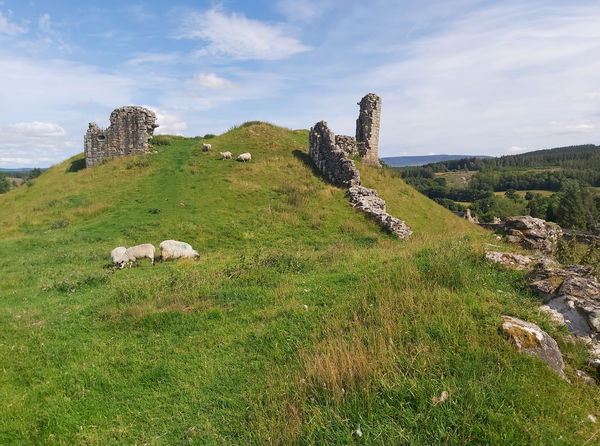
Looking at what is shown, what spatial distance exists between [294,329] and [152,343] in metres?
3.21

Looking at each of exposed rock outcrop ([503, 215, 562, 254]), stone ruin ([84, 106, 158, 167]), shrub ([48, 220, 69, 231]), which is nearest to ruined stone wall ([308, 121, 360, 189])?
A: exposed rock outcrop ([503, 215, 562, 254])

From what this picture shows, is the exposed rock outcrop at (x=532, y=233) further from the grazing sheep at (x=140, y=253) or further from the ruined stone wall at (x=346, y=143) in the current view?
the ruined stone wall at (x=346, y=143)

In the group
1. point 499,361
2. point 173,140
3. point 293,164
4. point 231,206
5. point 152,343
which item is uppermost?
point 173,140

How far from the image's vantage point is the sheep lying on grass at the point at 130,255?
13.7m

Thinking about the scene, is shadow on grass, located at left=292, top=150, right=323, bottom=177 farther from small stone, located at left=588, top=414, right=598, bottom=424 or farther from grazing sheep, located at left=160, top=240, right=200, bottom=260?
small stone, located at left=588, top=414, right=598, bottom=424

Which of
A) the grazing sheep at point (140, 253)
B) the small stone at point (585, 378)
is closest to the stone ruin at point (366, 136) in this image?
the grazing sheep at point (140, 253)

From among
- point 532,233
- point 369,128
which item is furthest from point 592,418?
point 369,128

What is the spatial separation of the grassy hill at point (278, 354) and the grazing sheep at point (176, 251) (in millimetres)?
578

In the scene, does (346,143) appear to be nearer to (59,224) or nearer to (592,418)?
(59,224)

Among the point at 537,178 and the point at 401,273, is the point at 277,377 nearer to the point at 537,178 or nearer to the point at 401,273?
the point at 401,273

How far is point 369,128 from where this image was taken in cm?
2919

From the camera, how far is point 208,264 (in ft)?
43.9

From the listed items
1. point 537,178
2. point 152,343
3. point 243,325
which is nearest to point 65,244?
point 152,343

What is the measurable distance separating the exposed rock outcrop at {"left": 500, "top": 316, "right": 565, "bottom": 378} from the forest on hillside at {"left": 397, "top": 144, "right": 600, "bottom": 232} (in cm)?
4498
